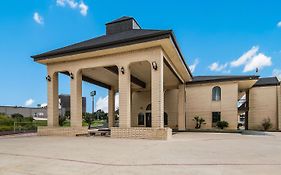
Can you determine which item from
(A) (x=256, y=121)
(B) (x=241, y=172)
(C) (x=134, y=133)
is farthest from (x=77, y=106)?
(A) (x=256, y=121)

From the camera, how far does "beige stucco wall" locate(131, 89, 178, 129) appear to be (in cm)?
2730

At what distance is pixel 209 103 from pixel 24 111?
43.3 meters

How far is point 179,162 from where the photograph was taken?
605cm

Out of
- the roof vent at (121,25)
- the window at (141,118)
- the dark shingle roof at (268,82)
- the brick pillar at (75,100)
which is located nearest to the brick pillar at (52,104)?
the brick pillar at (75,100)

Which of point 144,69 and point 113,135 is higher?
point 144,69

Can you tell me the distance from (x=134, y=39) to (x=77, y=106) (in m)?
6.53

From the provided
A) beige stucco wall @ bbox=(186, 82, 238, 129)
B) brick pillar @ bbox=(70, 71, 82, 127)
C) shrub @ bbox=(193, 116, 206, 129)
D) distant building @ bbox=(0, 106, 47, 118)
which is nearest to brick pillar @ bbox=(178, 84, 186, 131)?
shrub @ bbox=(193, 116, 206, 129)

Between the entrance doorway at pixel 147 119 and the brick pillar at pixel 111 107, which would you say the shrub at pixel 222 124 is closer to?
the entrance doorway at pixel 147 119

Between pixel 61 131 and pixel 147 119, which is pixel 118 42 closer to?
pixel 61 131

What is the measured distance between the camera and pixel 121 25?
20.9m

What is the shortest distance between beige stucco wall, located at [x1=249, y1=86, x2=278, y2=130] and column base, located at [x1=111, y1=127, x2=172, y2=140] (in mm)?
16965

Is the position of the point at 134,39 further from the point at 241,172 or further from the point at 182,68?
the point at 241,172

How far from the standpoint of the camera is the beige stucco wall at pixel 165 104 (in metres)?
27.3

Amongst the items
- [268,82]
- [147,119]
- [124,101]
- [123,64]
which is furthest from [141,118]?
[268,82]
